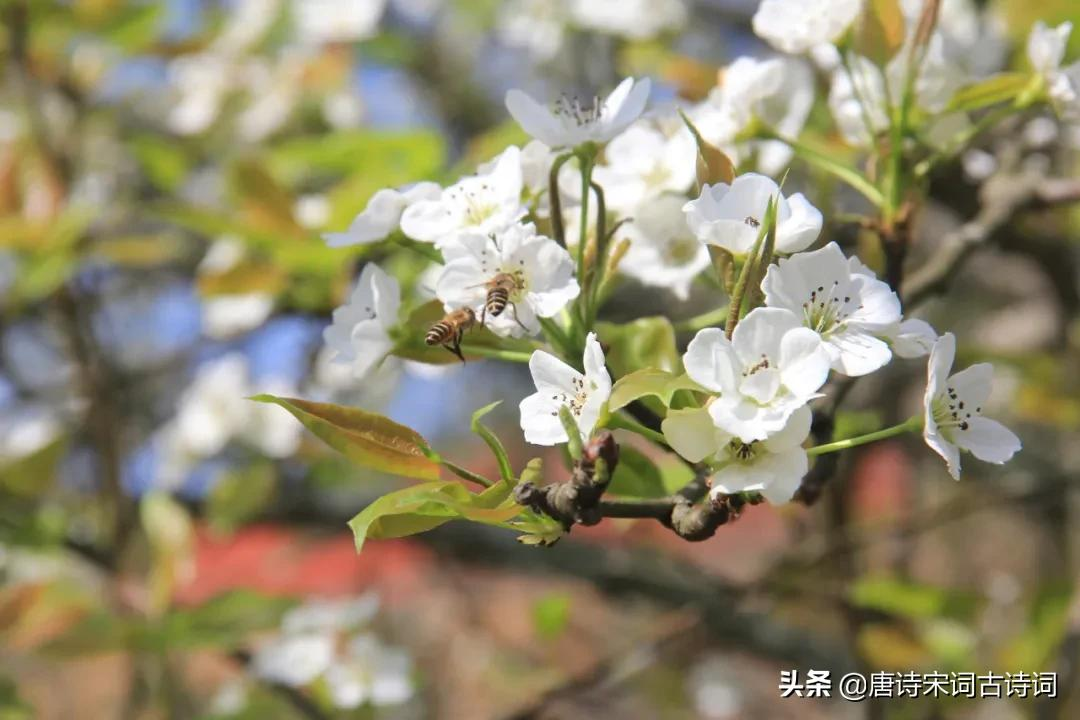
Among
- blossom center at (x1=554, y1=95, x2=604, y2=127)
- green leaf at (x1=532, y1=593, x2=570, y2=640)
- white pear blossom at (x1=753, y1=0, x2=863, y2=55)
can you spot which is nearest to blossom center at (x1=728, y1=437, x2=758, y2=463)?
blossom center at (x1=554, y1=95, x2=604, y2=127)

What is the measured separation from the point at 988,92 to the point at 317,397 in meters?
0.99

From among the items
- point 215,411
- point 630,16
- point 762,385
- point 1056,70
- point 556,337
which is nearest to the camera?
point 762,385

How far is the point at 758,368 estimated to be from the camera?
0.45m

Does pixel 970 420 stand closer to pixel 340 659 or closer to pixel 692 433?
pixel 692 433

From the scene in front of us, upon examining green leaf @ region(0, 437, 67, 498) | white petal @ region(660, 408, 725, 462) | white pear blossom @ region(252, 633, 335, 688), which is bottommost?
white pear blossom @ region(252, 633, 335, 688)

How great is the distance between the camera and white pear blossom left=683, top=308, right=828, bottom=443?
1.47ft

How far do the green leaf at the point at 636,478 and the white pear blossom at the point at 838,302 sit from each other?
14cm

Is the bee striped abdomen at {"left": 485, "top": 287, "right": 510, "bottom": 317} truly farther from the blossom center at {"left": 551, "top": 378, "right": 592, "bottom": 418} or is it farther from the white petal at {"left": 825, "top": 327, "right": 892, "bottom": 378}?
the white petal at {"left": 825, "top": 327, "right": 892, "bottom": 378}

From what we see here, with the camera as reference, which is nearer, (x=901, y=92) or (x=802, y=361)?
(x=802, y=361)

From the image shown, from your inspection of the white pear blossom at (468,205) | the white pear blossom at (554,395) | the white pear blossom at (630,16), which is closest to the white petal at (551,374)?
the white pear blossom at (554,395)

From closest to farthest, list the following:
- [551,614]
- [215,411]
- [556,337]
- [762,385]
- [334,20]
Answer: [762,385] → [556,337] → [551,614] → [215,411] → [334,20]

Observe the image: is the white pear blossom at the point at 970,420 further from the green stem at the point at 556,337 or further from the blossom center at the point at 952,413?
the green stem at the point at 556,337

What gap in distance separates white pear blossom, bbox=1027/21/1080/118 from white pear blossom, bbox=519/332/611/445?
1.22 feet

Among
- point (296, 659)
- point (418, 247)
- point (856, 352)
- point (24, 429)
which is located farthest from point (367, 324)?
point (24, 429)
